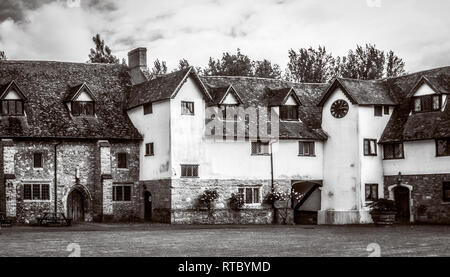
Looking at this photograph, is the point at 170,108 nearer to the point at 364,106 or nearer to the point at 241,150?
the point at 241,150

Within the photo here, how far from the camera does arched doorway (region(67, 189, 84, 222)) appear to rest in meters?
49.6

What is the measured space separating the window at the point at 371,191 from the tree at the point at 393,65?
2050 centimetres

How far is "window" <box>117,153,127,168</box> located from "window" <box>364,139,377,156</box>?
652 inches

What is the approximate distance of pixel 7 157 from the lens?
4662cm

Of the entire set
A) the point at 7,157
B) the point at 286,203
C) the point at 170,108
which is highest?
the point at 170,108

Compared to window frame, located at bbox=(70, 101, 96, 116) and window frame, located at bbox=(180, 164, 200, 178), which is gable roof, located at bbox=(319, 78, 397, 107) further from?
window frame, located at bbox=(70, 101, 96, 116)

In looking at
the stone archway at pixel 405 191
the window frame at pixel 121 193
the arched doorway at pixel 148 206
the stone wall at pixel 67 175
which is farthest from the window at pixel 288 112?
the window frame at pixel 121 193

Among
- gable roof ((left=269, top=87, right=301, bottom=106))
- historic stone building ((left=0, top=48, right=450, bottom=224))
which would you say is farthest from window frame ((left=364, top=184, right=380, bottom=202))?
gable roof ((left=269, top=87, right=301, bottom=106))

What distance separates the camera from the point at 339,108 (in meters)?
51.9

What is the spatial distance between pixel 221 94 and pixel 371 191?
12.3 metres

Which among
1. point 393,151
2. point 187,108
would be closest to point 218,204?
point 187,108
